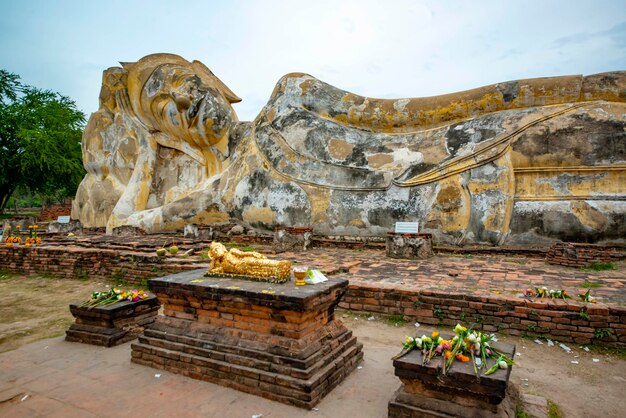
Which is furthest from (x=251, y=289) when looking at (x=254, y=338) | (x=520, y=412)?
(x=520, y=412)

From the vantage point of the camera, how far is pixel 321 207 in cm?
819

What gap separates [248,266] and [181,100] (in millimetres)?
8475

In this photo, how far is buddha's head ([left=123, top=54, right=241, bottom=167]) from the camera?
1080 cm

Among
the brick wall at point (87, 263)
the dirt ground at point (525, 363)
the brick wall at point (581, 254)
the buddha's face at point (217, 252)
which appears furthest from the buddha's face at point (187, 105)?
the brick wall at point (581, 254)

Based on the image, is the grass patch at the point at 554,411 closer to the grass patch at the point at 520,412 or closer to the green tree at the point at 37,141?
the grass patch at the point at 520,412

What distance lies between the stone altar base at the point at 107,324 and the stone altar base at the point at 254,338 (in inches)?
23.5

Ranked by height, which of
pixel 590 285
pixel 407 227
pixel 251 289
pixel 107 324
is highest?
pixel 407 227

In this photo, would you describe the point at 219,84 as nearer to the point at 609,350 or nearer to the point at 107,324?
the point at 107,324

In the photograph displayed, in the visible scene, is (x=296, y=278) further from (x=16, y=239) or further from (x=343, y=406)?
(x=16, y=239)

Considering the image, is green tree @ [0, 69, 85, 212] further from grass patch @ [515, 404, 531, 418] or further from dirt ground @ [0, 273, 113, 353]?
grass patch @ [515, 404, 531, 418]

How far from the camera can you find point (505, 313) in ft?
13.1

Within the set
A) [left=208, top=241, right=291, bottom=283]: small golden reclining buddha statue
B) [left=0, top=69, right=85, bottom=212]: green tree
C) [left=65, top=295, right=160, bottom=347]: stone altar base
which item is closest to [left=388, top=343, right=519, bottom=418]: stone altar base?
[left=208, top=241, right=291, bottom=283]: small golden reclining buddha statue

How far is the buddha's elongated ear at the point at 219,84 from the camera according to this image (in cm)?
1187

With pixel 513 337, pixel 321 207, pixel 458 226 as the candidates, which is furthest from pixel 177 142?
pixel 513 337
